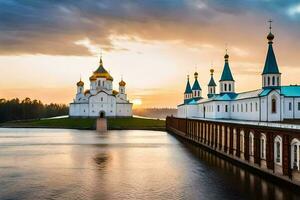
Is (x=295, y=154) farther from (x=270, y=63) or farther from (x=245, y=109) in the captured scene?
(x=245, y=109)

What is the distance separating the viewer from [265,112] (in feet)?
154

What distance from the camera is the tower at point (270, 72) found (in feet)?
157

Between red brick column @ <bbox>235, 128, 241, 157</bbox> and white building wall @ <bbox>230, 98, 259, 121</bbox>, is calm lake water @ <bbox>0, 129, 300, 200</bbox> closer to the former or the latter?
red brick column @ <bbox>235, 128, 241, 157</bbox>

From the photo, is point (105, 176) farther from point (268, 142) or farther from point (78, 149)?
point (78, 149)

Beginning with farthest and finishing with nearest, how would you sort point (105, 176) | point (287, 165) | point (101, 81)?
point (101, 81), point (105, 176), point (287, 165)

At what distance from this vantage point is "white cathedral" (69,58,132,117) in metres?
103

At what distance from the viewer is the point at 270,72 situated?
48062 millimetres

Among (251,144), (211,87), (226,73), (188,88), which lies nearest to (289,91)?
(226,73)

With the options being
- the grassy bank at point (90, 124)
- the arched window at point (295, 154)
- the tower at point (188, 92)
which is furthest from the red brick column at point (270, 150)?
the tower at point (188, 92)

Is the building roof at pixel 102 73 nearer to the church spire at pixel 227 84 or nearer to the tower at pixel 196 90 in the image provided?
the tower at pixel 196 90

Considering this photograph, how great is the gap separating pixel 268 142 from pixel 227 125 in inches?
468

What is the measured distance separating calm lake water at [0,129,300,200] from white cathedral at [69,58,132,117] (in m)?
62.9

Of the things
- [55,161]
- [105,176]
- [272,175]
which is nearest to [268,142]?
[272,175]

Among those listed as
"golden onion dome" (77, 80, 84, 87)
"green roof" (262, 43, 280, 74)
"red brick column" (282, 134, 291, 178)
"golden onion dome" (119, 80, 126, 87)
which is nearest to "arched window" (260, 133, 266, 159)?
"red brick column" (282, 134, 291, 178)
